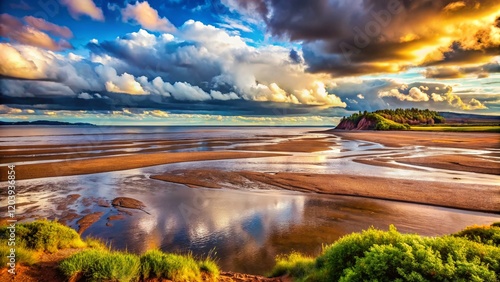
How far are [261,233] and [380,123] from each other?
440ft

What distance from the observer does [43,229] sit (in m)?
8.45

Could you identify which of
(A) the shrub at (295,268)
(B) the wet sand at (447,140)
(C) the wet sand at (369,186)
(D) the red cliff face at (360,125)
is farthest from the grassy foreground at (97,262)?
(D) the red cliff face at (360,125)

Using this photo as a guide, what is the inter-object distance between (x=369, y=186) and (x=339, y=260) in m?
15.6

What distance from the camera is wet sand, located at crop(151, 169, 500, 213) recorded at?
16781 mm

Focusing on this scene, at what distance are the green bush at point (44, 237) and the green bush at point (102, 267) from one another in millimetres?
1835

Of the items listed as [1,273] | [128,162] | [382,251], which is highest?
[382,251]

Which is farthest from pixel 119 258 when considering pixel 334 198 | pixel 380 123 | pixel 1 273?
pixel 380 123

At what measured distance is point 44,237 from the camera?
26.9 ft

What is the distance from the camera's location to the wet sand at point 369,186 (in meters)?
16.8

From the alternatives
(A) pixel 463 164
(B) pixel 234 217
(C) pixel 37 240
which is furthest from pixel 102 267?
(A) pixel 463 164

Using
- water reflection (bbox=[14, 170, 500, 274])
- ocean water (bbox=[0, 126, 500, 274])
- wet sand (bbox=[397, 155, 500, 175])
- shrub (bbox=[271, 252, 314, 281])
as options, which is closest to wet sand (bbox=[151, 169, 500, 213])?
ocean water (bbox=[0, 126, 500, 274])

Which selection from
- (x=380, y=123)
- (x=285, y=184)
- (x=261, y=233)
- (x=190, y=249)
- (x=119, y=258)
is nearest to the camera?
(x=119, y=258)

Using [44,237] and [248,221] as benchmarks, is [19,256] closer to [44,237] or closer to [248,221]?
[44,237]

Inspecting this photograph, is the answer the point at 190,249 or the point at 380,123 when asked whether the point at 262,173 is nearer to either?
the point at 190,249
